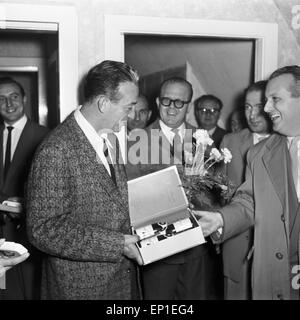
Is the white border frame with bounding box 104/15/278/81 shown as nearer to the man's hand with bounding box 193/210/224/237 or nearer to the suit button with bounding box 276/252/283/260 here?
the man's hand with bounding box 193/210/224/237

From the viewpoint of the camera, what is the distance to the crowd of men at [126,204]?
185 centimetres

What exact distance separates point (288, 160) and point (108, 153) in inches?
42.3

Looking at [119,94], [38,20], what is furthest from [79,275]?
[38,20]

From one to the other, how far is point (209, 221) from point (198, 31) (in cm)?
147

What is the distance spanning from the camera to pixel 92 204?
1950mm

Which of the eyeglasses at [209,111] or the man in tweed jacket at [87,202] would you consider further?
the eyeglasses at [209,111]

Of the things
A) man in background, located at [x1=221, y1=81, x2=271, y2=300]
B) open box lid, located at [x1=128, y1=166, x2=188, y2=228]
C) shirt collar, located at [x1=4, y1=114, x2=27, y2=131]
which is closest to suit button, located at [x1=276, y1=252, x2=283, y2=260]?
man in background, located at [x1=221, y1=81, x2=271, y2=300]

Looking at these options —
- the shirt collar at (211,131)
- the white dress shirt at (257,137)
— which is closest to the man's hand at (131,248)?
the white dress shirt at (257,137)

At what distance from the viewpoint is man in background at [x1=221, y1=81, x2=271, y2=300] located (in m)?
2.94

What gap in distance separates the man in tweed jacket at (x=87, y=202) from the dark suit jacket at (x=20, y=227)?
1.59 meters

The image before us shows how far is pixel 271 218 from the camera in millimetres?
2408

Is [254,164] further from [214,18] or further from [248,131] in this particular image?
[214,18]

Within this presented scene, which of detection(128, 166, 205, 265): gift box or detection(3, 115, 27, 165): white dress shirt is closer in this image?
detection(128, 166, 205, 265): gift box

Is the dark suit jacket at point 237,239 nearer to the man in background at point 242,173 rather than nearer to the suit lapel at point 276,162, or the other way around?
the man in background at point 242,173
